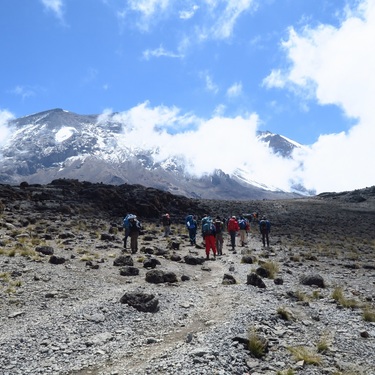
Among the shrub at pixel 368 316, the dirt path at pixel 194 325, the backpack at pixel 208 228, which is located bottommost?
the shrub at pixel 368 316

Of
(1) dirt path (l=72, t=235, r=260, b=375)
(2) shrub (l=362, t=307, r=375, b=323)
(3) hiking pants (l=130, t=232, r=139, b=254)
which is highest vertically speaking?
(3) hiking pants (l=130, t=232, r=139, b=254)

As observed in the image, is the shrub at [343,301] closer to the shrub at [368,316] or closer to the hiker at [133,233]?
the shrub at [368,316]

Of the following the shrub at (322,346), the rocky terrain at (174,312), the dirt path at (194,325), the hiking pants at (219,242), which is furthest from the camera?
the hiking pants at (219,242)

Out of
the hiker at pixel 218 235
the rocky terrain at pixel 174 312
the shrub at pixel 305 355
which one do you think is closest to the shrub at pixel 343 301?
the rocky terrain at pixel 174 312

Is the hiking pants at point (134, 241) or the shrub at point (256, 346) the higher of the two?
the hiking pants at point (134, 241)

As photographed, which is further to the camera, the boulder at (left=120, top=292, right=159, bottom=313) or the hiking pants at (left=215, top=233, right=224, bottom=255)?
the hiking pants at (left=215, top=233, right=224, bottom=255)

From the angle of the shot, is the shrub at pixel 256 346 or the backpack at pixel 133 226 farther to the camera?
the backpack at pixel 133 226

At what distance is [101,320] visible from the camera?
10.9 meters

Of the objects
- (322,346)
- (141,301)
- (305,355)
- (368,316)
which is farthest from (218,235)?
(305,355)

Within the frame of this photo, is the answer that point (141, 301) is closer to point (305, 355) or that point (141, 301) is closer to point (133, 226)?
point (305, 355)

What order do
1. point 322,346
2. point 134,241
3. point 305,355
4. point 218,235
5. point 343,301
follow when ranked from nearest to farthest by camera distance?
point 305,355, point 322,346, point 343,301, point 134,241, point 218,235

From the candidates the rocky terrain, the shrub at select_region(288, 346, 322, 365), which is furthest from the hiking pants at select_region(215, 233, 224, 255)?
the shrub at select_region(288, 346, 322, 365)

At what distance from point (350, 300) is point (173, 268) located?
8424 mm

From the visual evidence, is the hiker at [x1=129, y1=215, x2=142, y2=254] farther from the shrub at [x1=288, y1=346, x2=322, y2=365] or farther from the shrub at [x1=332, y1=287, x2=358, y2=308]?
the shrub at [x1=288, y1=346, x2=322, y2=365]
